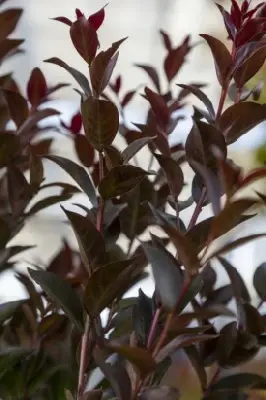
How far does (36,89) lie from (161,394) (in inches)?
16.0

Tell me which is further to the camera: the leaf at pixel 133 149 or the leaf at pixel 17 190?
the leaf at pixel 17 190

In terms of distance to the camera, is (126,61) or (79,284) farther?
(126,61)

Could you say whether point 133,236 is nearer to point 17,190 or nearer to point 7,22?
point 17,190

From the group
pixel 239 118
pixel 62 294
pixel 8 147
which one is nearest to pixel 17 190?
pixel 8 147

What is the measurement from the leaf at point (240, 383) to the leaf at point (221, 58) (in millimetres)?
306

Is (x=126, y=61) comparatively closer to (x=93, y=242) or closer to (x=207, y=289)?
(x=207, y=289)

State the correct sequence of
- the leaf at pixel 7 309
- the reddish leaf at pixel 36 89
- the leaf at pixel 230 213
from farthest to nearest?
the reddish leaf at pixel 36 89 < the leaf at pixel 7 309 < the leaf at pixel 230 213

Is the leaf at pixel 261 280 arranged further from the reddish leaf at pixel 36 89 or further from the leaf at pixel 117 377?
the reddish leaf at pixel 36 89

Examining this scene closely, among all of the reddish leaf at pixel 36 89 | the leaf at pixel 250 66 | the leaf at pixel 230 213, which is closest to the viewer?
the leaf at pixel 230 213

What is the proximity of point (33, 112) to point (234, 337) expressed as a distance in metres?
0.36

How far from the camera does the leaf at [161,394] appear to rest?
440 millimetres

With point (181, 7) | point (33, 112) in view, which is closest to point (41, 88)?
point (33, 112)

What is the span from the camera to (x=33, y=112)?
2.31ft

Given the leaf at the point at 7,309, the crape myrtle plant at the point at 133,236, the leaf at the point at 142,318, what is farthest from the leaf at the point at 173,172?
the leaf at the point at 7,309
